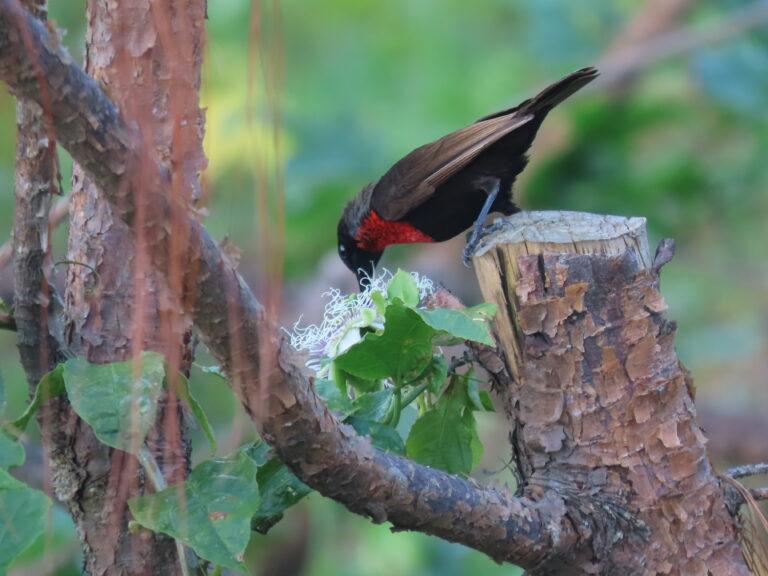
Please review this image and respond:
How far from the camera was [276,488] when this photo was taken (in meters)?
1.80

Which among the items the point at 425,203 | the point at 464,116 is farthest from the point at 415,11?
the point at 425,203

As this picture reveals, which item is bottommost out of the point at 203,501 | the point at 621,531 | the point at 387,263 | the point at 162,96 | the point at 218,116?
the point at 621,531

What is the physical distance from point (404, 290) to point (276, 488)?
0.52 metres

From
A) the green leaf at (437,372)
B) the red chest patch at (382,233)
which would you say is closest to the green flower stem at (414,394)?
the green leaf at (437,372)

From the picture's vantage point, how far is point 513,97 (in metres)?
6.88

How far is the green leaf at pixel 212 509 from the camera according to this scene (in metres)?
1.46

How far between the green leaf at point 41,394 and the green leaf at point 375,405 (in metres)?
0.62

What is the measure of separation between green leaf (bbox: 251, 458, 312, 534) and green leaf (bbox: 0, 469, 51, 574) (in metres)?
0.47

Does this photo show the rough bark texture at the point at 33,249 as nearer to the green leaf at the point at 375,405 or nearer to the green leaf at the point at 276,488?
the green leaf at the point at 276,488

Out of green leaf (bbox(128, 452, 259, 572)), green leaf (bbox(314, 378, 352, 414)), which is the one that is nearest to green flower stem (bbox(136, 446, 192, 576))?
green leaf (bbox(128, 452, 259, 572))

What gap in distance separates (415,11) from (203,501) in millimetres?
7591

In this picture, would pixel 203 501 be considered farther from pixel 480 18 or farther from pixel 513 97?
pixel 480 18

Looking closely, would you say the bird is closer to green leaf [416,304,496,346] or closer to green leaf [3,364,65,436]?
green leaf [416,304,496,346]

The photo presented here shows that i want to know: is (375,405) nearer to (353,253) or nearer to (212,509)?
(212,509)
